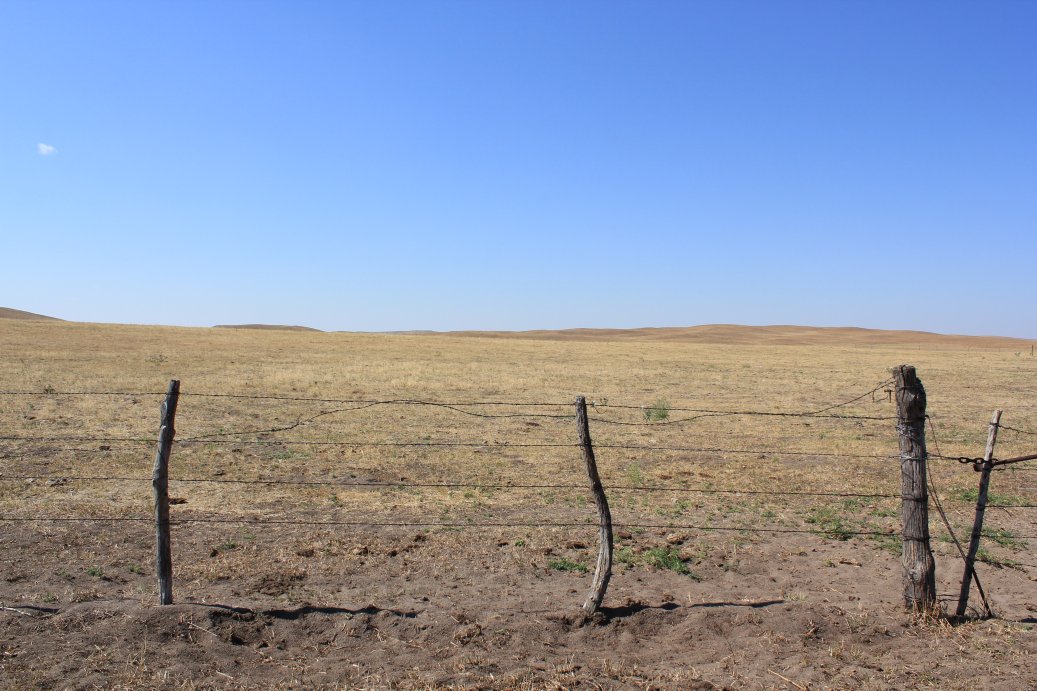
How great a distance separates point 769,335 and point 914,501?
108487 mm

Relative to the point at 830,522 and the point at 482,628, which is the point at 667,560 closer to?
the point at 482,628

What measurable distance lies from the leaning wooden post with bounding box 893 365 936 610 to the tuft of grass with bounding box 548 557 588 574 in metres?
2.77

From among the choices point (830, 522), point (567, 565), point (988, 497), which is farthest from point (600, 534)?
point (988, 497)

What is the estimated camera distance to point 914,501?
18.7ft

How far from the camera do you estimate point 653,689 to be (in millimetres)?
4648

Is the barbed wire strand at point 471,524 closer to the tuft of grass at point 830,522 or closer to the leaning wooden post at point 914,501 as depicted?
the tuft of grass at point 830,522

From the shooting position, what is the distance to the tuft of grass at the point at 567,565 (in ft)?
23.3

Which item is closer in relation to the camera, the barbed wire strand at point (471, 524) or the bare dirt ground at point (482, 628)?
the bare dirt ground at point (482, 628)

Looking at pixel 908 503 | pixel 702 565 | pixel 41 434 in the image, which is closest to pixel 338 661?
pixel 702 565

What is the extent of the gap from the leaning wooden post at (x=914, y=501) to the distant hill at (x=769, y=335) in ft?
290

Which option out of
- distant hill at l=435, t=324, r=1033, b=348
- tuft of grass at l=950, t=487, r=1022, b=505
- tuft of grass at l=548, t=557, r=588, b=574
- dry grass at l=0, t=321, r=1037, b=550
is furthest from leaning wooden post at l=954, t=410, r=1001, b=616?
distant hill at l=435, t=324, r=1033, b=348

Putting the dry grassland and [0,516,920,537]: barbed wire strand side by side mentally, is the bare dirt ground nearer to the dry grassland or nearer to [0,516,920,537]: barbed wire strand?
the dry grassland

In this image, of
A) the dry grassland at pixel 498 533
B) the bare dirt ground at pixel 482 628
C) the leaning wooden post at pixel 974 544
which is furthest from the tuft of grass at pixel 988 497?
the leaning wooden post at pixel 974 544

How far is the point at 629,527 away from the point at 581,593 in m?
2.34
